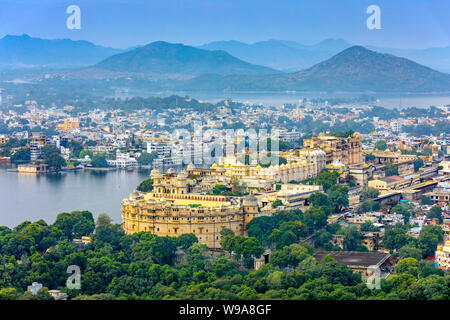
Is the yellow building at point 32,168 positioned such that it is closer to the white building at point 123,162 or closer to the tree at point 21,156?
the tree at point 21,156

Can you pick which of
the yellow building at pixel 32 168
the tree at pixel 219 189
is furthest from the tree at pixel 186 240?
the yellow building at pixel 32 168

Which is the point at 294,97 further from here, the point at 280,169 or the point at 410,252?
the point at 410,252

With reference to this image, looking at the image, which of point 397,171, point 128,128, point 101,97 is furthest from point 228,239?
point 101,97

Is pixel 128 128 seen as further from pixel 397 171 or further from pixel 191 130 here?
pixel 397 171

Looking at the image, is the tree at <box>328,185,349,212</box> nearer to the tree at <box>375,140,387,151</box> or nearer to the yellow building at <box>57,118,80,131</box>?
the tree at <box>375,140,387,151</box>

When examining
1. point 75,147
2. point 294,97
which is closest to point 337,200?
point 75,147

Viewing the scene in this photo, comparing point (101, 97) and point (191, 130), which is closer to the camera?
point (191, 130)
